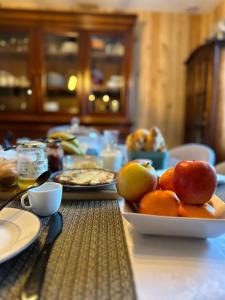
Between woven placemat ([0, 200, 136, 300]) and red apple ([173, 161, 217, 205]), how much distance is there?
0.53ft

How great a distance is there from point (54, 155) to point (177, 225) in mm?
704

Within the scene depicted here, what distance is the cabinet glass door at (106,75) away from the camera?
2.86 m

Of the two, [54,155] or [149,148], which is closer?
[54,155]

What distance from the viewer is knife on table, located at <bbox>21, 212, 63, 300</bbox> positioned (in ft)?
1.32

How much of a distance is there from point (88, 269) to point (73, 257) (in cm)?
5

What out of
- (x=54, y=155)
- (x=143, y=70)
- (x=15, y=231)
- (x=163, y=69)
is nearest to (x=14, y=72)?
(x=143, y=70)

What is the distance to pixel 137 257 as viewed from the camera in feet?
1.69

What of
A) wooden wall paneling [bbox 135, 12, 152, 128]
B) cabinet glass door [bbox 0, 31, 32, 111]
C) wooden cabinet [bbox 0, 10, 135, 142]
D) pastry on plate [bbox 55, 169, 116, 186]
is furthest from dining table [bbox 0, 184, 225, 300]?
wooden wall paneling [bbox 135, 12, 152, 128]

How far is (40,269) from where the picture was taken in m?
0.46

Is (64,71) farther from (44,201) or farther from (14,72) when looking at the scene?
(44,201)

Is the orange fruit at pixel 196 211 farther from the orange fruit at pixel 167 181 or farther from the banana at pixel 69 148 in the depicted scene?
the banana at pixel 69 148

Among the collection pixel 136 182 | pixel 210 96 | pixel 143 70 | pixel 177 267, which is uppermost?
pixel 143 70

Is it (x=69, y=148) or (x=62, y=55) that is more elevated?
(x=62, y=55)

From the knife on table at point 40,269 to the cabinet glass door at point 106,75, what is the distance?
2.32 metres
